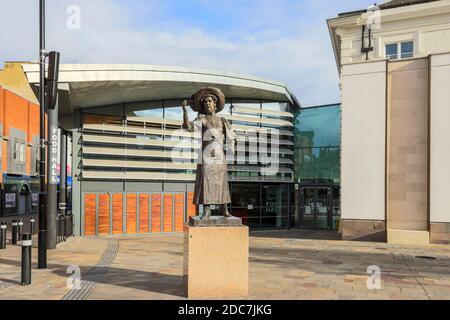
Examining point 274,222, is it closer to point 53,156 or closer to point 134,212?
point 134,212

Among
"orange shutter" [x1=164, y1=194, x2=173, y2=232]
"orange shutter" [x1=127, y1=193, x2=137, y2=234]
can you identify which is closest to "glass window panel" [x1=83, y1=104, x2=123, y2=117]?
→ "orange shutter" [x1=127, y1=193, x2=137, y2=234]

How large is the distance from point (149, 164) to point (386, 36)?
13625 mm

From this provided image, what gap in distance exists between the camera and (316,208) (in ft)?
77.4

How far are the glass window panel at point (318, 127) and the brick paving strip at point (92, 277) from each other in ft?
43.9

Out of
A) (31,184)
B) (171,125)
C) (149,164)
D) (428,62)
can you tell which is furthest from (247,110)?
(31,184)

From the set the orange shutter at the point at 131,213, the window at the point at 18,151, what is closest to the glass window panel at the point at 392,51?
the orange shutter at the point at 131,213

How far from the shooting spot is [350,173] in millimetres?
16922

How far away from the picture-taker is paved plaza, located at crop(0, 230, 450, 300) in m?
7.67

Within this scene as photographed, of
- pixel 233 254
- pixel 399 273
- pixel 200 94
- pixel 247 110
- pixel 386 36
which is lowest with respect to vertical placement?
pixel 399 273

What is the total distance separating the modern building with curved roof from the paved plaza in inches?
189

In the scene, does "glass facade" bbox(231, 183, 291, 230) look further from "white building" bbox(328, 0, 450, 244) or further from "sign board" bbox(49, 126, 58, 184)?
"sign board" bbox(49, 126, 58, 184)

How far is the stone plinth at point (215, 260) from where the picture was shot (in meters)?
7.05

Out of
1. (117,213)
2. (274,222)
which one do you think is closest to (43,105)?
(117,213)
